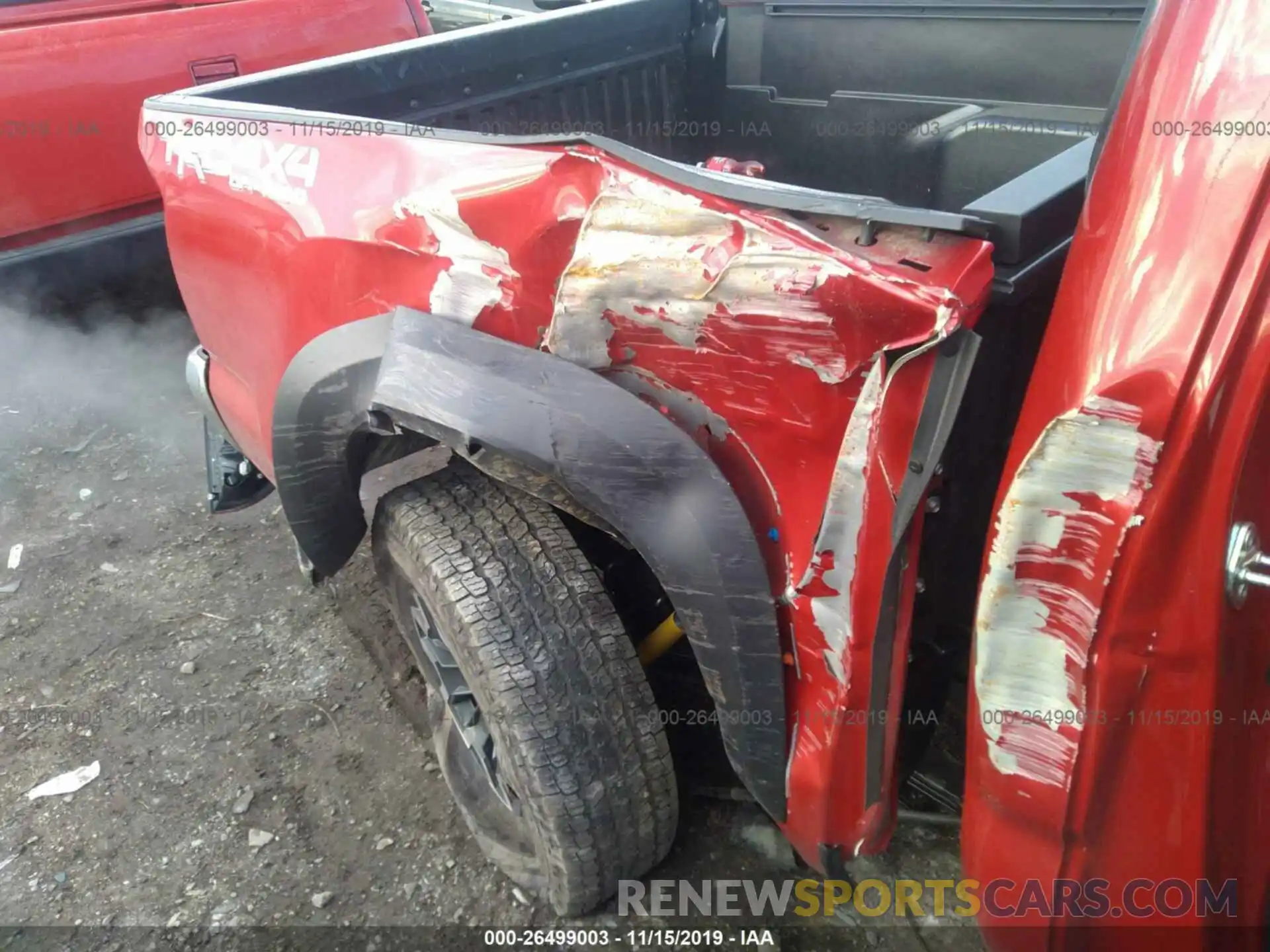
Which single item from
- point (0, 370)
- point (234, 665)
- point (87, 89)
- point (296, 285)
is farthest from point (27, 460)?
point (296, 285)

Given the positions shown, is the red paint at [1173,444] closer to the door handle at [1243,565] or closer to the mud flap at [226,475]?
the door handle at [1243,565]

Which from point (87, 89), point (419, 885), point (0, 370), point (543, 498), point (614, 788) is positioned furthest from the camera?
point (0, 370)

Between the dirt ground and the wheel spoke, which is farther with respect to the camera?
the dirt ground

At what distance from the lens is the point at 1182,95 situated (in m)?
0.93

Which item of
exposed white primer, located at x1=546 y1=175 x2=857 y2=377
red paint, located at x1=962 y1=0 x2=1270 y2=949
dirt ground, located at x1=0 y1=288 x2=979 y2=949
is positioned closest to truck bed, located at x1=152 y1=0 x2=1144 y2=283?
exposed white primer, located at x1=546 y1=175 x2=857 y2=377

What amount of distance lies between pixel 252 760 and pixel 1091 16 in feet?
9.12

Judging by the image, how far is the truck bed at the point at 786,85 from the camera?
2152 mm

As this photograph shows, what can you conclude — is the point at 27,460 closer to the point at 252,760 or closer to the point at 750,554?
the point at 252,760

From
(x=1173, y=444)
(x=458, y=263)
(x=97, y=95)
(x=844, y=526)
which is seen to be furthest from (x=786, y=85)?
(x=97, y=95)

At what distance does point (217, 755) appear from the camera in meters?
2.31

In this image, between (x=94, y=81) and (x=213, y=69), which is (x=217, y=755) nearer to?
(x=94, y=81)

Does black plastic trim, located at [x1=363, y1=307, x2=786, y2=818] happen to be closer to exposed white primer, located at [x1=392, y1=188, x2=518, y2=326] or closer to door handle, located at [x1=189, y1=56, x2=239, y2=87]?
exposed white primer, located at [x1=392, y1=188, x2=518, y2=326]

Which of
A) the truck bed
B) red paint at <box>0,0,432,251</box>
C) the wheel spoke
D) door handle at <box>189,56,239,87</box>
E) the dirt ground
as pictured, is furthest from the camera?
door handle at <box>189,56,239,87</box>

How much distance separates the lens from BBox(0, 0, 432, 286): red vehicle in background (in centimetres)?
312
